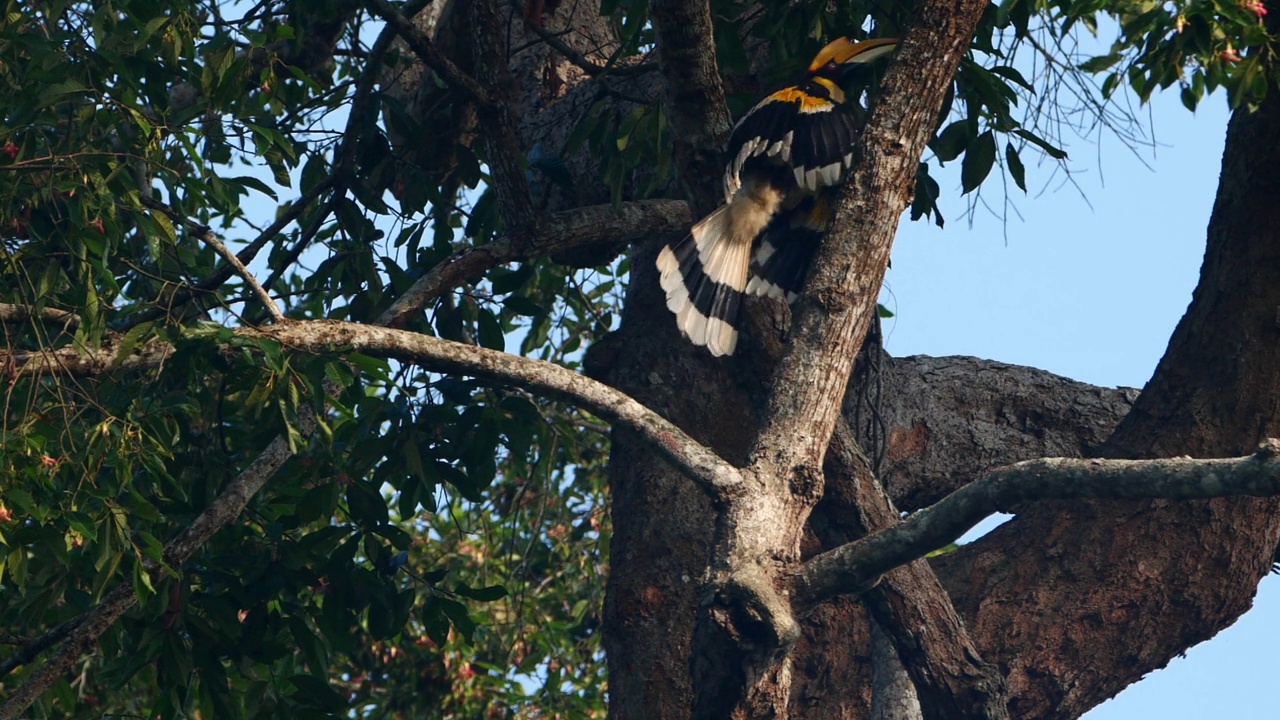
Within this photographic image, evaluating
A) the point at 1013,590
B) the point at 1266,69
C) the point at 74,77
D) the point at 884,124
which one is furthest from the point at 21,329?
the point at 1266,69

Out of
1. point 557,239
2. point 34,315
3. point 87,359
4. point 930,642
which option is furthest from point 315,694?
point 930,642

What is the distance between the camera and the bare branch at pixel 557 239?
11.5 ft

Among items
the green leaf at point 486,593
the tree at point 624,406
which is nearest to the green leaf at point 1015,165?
the tree at point 624,406

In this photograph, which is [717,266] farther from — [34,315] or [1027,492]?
[34,315]

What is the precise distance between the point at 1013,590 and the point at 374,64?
94.2 inches

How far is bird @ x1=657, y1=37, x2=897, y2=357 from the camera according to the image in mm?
3463

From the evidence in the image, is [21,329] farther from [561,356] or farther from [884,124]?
[561,356]

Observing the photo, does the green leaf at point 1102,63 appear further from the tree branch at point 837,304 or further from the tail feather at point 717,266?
the tail feather at point 717,266

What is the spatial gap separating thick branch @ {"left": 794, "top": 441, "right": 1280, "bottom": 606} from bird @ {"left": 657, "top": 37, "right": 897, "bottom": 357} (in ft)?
3.13

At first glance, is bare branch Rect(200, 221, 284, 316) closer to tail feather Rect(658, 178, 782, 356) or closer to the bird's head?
tail feather Rect(658, 178, 782, 356)

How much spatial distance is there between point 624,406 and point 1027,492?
32.8 inches

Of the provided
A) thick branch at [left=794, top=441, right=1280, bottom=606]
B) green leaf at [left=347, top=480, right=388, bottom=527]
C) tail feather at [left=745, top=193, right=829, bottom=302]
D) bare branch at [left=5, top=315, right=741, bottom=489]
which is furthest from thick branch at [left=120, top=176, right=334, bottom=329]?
thick branch at [left=794, top=441, right=1280, bottom=606]

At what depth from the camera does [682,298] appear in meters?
3.50

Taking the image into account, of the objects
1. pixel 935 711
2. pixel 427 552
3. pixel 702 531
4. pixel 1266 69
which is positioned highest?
pixel 427 552
